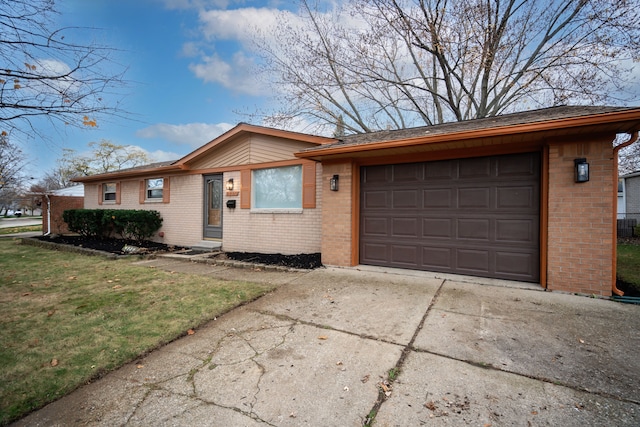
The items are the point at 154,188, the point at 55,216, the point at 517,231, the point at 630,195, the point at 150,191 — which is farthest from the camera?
the point at 630,195

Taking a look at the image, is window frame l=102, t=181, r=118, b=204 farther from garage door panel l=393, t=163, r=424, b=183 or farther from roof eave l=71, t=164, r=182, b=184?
garage door panel l=393, t=163, r=424, b=183

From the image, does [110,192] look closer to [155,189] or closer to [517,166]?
[155,189]

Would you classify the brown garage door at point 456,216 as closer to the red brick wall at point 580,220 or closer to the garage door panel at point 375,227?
the garage door panel at point 375,227

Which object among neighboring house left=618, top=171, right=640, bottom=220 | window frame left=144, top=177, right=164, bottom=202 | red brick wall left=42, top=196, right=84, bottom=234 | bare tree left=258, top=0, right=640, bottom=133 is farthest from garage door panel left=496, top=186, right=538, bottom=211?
red brick wall left=42, top=196, right=84, bottom=234

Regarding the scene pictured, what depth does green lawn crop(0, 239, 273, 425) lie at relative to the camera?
95.0 inches

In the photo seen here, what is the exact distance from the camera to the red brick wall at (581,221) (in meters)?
4.06

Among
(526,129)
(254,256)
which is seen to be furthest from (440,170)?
(254,256)

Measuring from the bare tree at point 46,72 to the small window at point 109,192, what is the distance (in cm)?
1102

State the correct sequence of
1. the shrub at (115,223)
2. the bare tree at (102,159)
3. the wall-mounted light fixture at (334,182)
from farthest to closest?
the bare tree at (102,159) < the shrub at (115,223) < the wall-mounted light fixture at (334,182)

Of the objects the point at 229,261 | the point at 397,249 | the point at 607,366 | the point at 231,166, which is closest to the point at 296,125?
the point at 231,166

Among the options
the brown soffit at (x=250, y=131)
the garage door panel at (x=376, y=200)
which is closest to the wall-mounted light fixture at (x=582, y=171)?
the garage door panel at (x=376, y=200)

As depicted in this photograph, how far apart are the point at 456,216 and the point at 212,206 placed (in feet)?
24.7

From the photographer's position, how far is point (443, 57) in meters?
11.3

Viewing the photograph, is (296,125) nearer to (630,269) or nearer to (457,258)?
(457,258)
